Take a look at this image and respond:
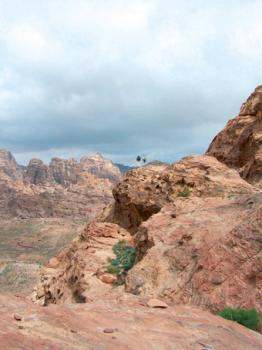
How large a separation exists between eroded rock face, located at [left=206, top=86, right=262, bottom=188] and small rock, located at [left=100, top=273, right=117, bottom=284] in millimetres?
9937

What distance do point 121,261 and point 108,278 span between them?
1.12 m

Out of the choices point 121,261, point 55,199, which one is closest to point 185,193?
point 121,261

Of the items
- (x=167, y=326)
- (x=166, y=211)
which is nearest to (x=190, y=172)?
(x=166, y=211)

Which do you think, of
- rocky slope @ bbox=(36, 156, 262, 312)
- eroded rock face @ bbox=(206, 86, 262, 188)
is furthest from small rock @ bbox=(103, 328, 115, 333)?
eroded rock face @ bbox=(206, 86, 262, 188)

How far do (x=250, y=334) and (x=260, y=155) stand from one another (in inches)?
563

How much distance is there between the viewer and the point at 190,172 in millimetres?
20750

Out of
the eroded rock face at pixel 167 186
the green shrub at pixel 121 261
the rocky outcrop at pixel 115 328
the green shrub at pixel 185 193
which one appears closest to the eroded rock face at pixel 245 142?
the eroded rock face at pixel 167 186

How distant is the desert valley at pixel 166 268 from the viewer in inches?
307

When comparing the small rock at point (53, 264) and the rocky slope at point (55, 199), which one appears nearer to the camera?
the small rock at point (53, 264)

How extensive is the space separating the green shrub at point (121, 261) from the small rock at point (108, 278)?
0.16 metres

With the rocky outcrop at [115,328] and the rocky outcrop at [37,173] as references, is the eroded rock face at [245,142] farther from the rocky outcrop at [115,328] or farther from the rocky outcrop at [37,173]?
the rocky outcrop at [37,173]

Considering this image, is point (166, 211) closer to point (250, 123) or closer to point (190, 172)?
point (190, 172)

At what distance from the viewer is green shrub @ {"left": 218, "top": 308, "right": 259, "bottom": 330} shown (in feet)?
34.1

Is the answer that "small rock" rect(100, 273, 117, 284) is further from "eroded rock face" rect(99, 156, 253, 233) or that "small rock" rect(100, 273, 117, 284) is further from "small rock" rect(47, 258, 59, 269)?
"small rock" rect(47, 258, 59, 269)
